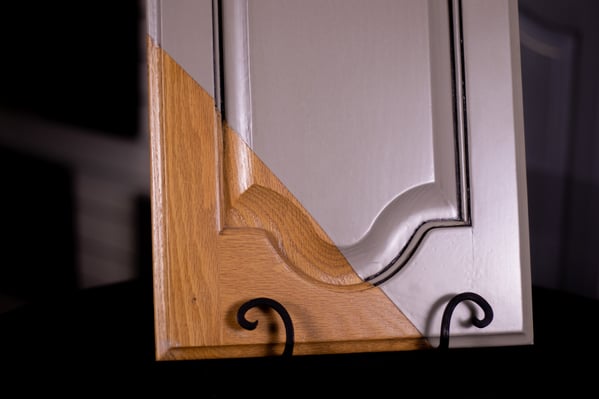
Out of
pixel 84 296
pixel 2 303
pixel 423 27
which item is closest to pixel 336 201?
pixel 423 27

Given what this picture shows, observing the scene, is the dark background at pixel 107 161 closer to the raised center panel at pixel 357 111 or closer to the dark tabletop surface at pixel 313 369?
the dark tabletop surface at pixel 313 369

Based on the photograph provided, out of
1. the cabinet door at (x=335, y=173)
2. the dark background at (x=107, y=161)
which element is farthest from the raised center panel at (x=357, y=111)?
the dark background at (x=107, y=161)

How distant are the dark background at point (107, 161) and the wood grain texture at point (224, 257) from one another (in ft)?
0.98

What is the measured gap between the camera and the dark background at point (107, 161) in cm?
98

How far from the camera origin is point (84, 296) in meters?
0.96

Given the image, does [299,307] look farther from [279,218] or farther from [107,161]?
[107,161]

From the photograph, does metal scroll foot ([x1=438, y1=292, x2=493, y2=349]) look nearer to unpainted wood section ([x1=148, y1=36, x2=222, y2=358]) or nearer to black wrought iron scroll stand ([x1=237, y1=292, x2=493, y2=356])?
black wrought iron scroll stand ([x1=237, y1=292, x2=493, y2=356])

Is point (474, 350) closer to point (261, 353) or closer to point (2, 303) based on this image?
point (261, 353)

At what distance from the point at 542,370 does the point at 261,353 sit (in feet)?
0.89

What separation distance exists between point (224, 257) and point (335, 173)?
134mm

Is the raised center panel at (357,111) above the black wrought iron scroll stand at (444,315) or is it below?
above

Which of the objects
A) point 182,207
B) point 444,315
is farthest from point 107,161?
point 444,315

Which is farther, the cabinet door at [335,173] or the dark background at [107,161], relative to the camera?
the dark background at [107,161]

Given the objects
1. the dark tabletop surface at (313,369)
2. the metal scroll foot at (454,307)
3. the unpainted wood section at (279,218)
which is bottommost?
the dark tabletop surface at (313,369)
